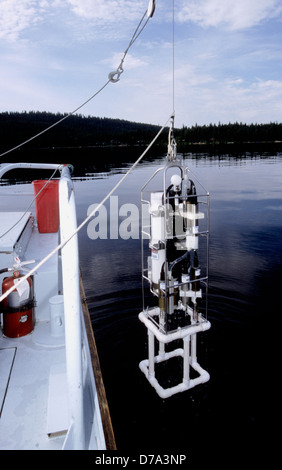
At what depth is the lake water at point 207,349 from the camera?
4.96 m

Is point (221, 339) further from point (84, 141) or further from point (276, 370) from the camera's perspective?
point (84, 141)

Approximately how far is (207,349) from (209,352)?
9 cm

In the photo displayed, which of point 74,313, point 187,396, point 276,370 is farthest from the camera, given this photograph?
point 276,370

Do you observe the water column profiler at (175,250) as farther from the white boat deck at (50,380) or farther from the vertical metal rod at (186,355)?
the white boat deck at (50,380)

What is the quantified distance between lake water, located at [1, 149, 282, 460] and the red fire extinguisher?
210 cm

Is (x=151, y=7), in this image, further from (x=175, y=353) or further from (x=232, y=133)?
(x=232, y=133)

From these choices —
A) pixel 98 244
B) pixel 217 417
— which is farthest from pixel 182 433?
pixel 98 244

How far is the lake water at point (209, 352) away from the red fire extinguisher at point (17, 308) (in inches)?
82.8

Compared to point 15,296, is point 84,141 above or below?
above

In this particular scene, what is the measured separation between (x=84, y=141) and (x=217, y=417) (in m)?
147

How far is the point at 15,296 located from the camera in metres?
4.70

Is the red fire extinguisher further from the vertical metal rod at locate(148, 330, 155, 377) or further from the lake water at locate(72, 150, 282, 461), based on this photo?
the lake water at locate(72, 150, 282, 461)

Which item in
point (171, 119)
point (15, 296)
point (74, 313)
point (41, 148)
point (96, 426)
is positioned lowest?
point (96, 426)

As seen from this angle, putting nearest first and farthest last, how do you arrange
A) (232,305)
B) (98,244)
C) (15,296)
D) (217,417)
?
1. (15,296)
2. (217,417)
3. (232,305)
4. (98,244)
